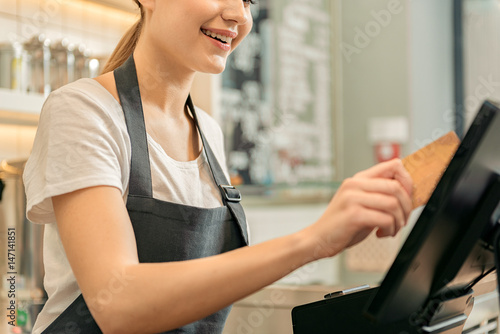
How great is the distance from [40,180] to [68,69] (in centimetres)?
166

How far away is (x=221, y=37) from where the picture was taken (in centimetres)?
112

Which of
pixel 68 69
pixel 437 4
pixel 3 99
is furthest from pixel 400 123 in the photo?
→ pixel 3 99

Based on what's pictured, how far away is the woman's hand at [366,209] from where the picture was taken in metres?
0.71

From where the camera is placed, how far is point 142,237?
105cm

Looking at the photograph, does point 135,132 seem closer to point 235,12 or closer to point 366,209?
point 235,12

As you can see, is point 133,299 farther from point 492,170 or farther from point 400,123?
point 400,123

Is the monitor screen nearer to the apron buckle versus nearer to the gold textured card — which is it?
the gold textured card

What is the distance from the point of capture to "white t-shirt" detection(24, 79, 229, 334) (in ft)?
2.95

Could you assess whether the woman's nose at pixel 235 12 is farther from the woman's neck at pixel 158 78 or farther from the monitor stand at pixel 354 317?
the monitor stand at pixel 354 317

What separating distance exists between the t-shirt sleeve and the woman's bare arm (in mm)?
51

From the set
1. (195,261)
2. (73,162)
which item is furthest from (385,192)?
(73,162)

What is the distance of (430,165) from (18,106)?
1.88 metres

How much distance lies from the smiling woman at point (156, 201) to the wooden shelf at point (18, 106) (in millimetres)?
1039

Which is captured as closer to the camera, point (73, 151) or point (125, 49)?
point (73, 151)
